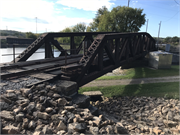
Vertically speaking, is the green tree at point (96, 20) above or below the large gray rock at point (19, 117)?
above

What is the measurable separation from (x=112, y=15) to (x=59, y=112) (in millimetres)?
40000

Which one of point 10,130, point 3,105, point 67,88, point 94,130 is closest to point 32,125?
point 10,130

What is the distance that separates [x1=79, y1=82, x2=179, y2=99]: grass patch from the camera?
Result: 12884mm

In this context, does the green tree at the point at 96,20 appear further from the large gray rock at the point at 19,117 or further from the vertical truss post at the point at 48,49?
the large gray rock at the point at 19,117

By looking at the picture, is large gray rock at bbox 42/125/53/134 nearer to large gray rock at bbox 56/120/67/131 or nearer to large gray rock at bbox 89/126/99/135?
large gray rock at bbox 56/120/67/131

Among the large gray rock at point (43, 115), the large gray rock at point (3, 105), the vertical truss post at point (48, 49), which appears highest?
the vertical truss post at point (48, 49)

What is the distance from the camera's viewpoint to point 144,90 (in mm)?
13938

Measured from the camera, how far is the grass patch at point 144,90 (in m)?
12.9

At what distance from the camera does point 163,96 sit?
40.8 feet

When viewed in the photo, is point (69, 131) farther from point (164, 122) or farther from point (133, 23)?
point (133, 23)

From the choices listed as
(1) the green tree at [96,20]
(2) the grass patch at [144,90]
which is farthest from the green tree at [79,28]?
(2) the grass patch at [144,90]

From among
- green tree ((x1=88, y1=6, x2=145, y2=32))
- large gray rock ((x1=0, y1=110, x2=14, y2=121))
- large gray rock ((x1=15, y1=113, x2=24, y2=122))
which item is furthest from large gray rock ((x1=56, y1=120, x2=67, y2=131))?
green tree ((x1=88, y1=6, x2=145, y2=32))

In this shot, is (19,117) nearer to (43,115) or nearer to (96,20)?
(43,115)

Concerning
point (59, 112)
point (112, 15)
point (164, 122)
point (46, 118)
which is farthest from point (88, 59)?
point (112, 15)
